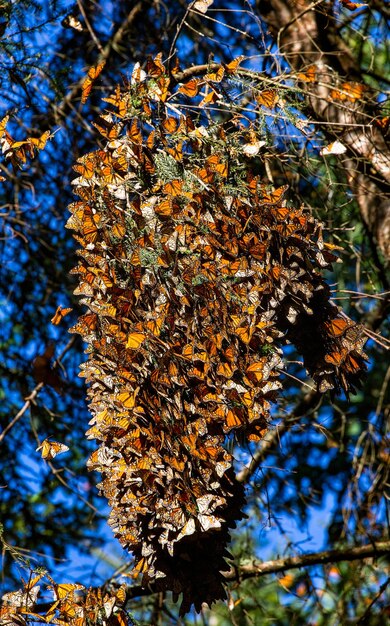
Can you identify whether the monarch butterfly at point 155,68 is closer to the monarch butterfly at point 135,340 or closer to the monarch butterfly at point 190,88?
the monarch butterfly at point 190,88

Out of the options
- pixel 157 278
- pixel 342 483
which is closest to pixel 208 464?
pixel 157 278

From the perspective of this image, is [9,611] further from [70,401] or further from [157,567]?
[70,401]

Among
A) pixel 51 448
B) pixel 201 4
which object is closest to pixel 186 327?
pixel 51 448

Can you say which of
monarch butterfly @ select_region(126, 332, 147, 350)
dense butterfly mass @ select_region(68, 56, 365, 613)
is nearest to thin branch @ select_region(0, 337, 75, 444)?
dense butterfly mass @ select_region(68, 56, 365, 613)

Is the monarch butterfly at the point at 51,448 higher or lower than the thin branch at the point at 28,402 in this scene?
lower

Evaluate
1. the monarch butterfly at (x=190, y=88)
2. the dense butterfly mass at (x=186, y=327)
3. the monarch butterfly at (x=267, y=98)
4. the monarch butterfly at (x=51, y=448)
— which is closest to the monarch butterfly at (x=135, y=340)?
the dense butterfly mass at (x=186, y=327)
